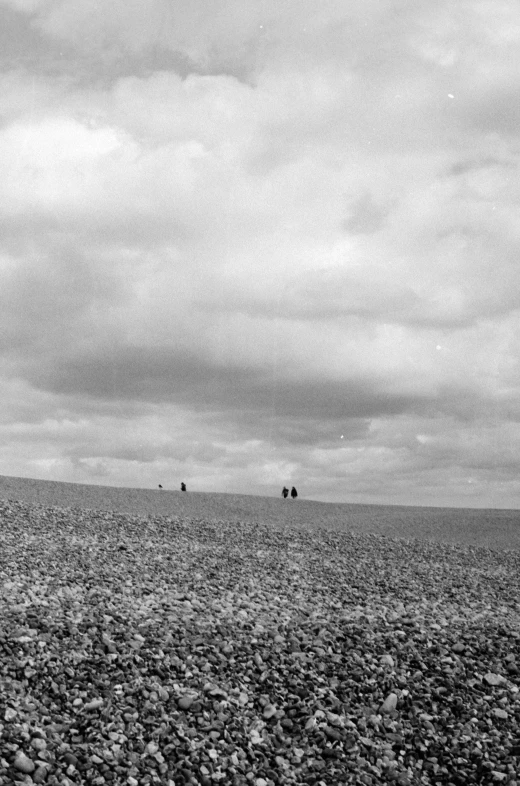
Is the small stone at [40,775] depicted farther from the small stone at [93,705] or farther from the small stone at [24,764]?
the small stone at [93,705]

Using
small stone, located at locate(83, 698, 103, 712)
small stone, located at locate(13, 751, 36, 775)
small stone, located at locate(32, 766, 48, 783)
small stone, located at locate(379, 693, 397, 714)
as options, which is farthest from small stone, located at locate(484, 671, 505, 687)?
small stone, located at locate(13, 751, 36, 775)

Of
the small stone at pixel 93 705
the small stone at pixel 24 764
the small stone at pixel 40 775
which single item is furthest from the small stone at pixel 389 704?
→ the small stone at pixel 24 764

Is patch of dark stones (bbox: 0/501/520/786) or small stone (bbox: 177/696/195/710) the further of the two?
small stone (bbox: 177/696/195/710)

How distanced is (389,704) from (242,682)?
6.67 ft

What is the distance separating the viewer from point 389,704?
382 inches

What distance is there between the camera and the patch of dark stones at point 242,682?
823 cm

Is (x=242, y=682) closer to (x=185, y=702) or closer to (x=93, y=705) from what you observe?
(x=185, y=702)

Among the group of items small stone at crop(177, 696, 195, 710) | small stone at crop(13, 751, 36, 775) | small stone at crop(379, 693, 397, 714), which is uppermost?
small stone at crop(177, 696, 195, 710)

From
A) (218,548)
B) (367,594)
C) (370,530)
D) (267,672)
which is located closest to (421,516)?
(370,530)

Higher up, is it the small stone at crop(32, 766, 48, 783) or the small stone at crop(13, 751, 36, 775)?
the small stone at crop(13, 751, 36, 775)

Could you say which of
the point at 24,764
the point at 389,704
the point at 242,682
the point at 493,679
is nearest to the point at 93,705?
the point at 24,764

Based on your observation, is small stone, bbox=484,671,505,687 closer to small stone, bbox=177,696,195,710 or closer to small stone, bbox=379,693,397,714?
small stone, bbox=379,693,397,714

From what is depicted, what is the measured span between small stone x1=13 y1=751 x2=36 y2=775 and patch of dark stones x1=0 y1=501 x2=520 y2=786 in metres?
0.02

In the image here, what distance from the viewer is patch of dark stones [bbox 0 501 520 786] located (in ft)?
27.0
